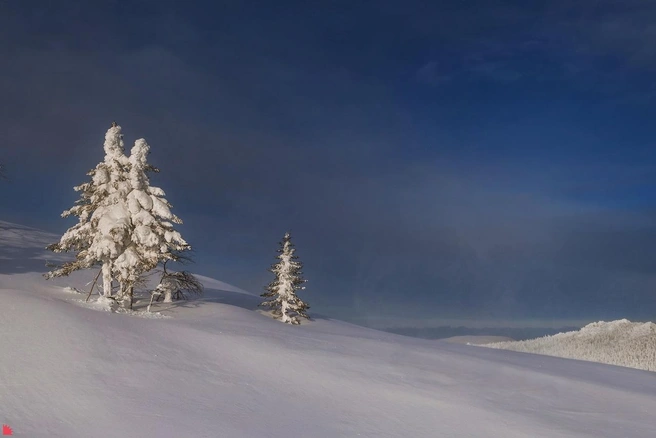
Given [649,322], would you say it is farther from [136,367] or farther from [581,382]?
[136,367]

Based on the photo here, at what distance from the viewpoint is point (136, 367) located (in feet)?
53.0

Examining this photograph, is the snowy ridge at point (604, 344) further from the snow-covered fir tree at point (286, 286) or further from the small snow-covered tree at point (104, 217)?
the small snow-covered tree at point (104, 217)

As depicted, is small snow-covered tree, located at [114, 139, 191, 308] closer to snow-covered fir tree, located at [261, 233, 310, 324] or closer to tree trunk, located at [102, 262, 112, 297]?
tree trunk, located at [102, 262, 112, 297]

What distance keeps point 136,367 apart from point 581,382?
2049 centimetres

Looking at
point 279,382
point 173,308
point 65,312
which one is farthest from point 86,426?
point 173,308

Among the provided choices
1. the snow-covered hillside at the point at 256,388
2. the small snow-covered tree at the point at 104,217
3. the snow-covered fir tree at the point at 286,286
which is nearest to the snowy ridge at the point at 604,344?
the snow-covered fir tree at the point at 286,286

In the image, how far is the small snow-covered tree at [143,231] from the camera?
27.3 meters

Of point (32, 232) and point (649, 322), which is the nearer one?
point (32, 232)

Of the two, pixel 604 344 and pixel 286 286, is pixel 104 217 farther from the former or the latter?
pixel 604 344

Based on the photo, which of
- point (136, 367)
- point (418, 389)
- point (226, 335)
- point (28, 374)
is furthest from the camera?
point (226, 335)

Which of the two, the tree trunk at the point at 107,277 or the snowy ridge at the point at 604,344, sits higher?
the snowy ridge at the point at 604,344

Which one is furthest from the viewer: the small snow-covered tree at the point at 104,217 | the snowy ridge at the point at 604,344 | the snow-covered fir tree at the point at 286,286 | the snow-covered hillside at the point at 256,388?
the snowy ridge at the point at 604,344

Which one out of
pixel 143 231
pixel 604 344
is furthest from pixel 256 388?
pixel 604 344

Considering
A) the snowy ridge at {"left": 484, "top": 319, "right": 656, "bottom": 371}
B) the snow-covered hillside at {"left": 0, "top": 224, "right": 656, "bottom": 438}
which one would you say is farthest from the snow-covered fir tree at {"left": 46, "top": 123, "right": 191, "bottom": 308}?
the snowy ridge at {"left": 484, "top": 319, "right": 656, "bottom": 371}
